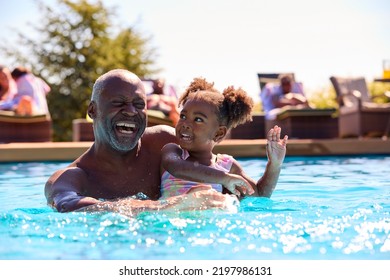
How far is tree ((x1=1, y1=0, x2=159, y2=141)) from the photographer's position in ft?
76.7

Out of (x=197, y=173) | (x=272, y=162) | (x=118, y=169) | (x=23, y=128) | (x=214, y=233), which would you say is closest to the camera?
(x=214, y=233)

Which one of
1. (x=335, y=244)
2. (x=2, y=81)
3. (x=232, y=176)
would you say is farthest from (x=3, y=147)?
(x=335, y=244)

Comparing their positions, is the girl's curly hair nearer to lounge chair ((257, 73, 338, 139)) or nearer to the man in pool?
the man in pool

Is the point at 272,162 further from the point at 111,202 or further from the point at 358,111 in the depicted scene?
the point at 358,111

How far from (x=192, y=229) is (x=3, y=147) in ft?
19.5

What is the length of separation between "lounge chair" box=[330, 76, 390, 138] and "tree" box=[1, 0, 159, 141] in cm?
1282

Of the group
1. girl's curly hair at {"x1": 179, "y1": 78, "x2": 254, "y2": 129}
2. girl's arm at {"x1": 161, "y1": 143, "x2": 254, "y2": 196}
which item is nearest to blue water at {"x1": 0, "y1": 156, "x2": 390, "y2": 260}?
girl's arm at {"x1": 161, "y1": 143, "x2": 254, "y2": 196}

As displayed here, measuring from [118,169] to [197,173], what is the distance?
19.1 inches

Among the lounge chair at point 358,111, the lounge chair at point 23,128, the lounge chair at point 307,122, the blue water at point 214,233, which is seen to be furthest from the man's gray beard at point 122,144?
the lounge chair at point 358,111

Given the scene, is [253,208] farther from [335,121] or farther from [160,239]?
[335,121]

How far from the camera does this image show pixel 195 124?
3.73m

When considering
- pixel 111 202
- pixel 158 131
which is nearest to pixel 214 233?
pixel 111 202

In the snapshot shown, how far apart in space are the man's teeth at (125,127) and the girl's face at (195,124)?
0.35 metres

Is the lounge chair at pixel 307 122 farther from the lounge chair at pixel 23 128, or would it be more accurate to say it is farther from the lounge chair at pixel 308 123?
the lounge chair at pixel 23 128
